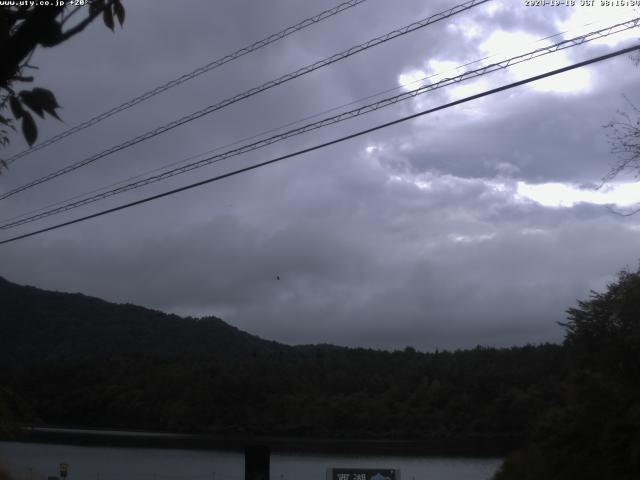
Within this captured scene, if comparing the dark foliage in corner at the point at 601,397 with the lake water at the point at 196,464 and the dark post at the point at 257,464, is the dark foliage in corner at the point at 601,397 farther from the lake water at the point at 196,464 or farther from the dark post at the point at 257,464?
the lake water at the point at 196,464

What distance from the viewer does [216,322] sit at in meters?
141

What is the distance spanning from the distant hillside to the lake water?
28.6 m

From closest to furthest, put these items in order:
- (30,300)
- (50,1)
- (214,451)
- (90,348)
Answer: (50,1) → (214,451) → (30,300) → (90,348)

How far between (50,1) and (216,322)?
13934cm

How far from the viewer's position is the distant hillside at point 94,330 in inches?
3610

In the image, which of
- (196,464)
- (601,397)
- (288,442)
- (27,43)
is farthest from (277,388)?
(27,43)

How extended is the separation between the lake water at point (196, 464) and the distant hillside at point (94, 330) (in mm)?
28583

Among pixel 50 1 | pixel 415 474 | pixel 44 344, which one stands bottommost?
pixel 415 474

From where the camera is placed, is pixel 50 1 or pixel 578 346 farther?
pixel 578 346

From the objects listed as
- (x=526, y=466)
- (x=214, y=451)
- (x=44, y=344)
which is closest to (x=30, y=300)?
(x=44, y=344)

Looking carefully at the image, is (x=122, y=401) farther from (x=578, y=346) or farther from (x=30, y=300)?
(x=578, y=346)

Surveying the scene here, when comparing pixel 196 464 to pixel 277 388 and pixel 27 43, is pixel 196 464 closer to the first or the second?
pixel 277 388

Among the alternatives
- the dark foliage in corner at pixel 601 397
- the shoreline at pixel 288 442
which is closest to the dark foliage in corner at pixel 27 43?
the dark foliage in corner at pixel 601 397

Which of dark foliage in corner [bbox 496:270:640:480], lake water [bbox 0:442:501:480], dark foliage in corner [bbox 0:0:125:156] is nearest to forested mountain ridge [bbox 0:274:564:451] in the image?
lake water [bbox 0:442:501:480]
